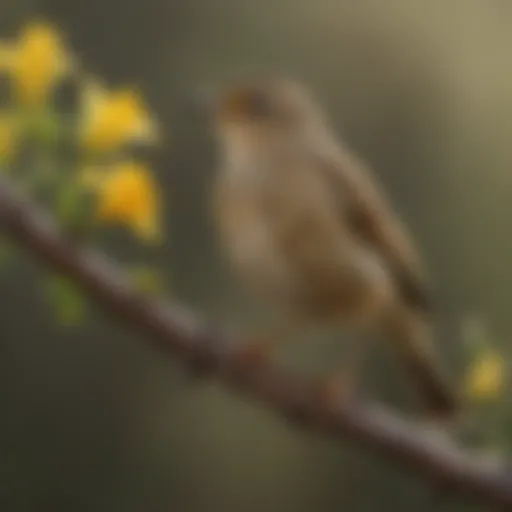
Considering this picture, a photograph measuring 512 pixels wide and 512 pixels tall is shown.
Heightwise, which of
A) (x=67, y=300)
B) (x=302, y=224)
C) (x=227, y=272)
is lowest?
(x=67, y=300)

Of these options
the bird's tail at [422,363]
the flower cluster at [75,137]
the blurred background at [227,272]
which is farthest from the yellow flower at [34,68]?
→ the blurred background at [227,272]

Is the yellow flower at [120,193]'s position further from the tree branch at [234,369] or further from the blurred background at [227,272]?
the blurred background at [227,272]

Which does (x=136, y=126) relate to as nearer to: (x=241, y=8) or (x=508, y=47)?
(x=241, y=8)

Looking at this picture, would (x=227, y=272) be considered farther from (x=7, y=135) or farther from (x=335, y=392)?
(x=7, y=135)

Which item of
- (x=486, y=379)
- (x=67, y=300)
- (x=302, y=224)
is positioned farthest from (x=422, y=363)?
(x=67, y=300)

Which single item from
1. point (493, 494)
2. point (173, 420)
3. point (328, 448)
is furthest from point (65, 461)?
point (493, 494)
